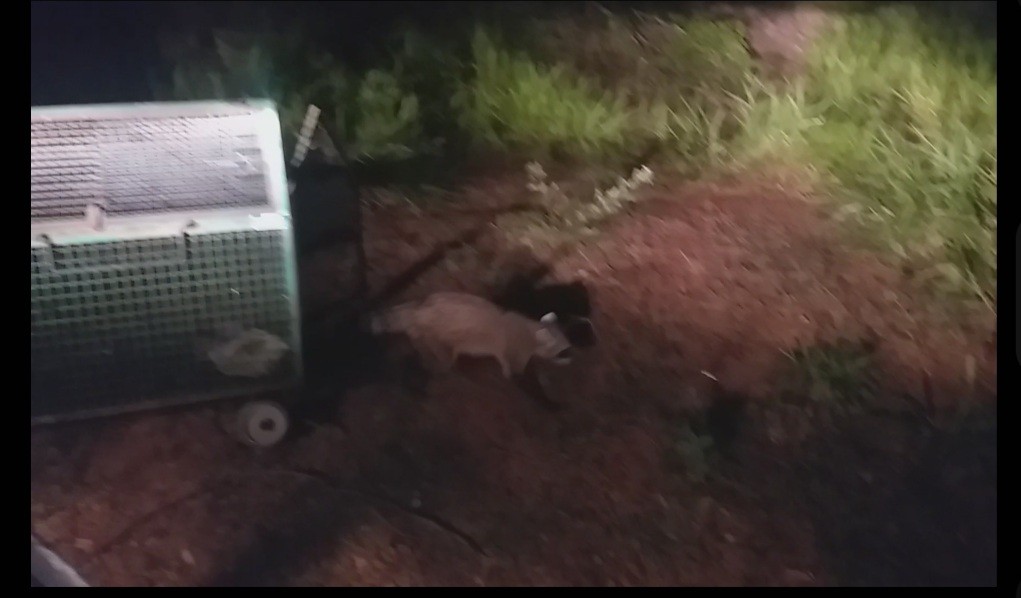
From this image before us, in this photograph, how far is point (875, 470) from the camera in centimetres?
89

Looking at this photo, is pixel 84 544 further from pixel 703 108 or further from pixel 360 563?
pixel 703 108

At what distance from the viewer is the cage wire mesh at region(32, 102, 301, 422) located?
2.76ft

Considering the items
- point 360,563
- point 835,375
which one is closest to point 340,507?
point 360,563

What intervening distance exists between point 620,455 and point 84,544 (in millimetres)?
542

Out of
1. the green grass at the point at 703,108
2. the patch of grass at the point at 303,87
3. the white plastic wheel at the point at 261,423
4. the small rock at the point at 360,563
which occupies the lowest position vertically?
the small rock at the point at 360,563

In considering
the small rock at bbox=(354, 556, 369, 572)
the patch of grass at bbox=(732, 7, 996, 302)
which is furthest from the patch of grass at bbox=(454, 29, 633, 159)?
the small rock at bbox=(354, 556, 369, 572)

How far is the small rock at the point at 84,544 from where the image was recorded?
843mm

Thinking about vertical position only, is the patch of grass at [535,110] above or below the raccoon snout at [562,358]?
above

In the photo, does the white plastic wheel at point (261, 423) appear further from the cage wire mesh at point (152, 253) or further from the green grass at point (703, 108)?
the green grass at point (703, 108)

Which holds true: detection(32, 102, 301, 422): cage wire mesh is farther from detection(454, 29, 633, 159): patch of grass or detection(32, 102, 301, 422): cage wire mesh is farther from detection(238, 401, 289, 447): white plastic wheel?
detection(454, 29, 633, 159): patch of grass

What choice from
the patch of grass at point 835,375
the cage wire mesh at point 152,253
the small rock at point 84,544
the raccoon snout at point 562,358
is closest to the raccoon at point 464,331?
the raccoon snout at point 562,358

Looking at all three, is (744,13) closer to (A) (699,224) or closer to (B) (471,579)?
(A) (699,224)

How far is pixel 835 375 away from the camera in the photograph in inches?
34.9
